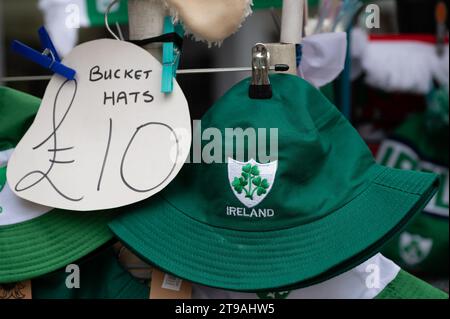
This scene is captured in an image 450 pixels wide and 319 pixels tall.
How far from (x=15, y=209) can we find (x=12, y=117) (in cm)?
12

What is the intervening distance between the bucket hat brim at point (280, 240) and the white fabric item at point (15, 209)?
108 millimetres

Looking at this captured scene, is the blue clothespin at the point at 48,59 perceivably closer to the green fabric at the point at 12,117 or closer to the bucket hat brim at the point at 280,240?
the green fabric at the point at 12,117

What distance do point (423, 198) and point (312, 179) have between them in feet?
0.40

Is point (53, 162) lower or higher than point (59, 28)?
lower

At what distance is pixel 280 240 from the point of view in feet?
2.31

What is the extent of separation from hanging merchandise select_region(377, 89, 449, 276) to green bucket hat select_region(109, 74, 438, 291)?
68 centimetres

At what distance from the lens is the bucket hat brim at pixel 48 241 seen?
2.49ft

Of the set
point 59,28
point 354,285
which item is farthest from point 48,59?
point 59,28

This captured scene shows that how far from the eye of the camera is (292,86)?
2.47 feet

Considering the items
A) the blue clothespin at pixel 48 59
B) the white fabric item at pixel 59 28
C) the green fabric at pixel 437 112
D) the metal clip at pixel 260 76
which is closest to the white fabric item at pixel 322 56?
the metal clip at pixel 260 76

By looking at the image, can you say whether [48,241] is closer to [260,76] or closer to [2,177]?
[2,177]
